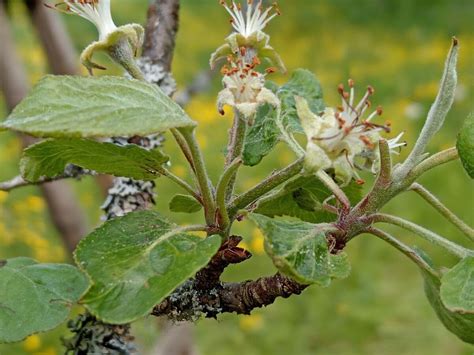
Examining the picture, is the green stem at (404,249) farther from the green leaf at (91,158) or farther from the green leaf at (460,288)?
the green leaf at (91,158)

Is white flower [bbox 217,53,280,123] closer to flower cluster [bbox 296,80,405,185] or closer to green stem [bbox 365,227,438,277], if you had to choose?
flower cluster [bbox 296,80,405,185]

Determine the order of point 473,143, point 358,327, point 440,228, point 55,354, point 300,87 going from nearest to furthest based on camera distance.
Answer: point 473,143 → point 300,87 → point 55,354 → point 358,327 → point 440,228

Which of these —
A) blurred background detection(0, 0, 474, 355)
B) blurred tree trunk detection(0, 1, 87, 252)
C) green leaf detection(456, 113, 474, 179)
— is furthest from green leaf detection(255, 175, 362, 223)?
blurred tree trunk detection(0, 1, 87, 252)

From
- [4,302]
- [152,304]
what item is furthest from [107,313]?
[4,302]

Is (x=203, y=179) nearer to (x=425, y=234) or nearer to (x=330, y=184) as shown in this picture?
(x=330, y=184)

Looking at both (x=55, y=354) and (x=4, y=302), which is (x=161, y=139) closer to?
(x=4, y=302)

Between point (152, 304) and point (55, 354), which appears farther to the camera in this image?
point (55, 354)

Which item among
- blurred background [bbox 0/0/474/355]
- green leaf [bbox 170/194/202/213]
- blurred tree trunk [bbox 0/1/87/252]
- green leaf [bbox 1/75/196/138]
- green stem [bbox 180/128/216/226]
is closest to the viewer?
green leaf [bbox 1/75/196/138]
